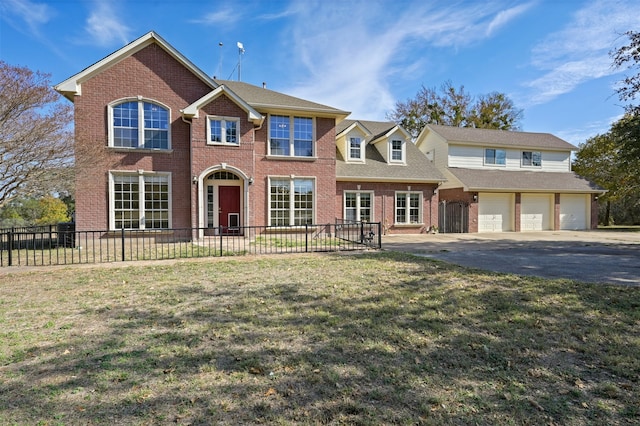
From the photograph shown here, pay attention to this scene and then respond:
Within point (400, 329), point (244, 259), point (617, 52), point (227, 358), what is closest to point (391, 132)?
point (617, 52)

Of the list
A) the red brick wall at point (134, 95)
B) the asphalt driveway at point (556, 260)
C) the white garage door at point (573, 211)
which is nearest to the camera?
the asphalt driveway at point (556, 260)

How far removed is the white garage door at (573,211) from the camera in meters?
25.2

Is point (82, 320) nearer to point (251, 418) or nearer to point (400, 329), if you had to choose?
point (251, 418)

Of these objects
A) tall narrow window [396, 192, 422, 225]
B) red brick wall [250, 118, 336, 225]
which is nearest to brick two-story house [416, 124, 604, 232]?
tall narrow window [396, 192, 422, 225]

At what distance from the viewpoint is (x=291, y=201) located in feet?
58.2

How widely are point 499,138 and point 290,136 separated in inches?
671

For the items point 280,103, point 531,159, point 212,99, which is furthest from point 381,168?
point 531,159

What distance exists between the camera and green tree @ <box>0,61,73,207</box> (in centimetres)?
1127

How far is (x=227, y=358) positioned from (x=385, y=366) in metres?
1.70

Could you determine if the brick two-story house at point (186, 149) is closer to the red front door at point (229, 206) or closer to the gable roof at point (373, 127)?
the red front door at point (229, 206)

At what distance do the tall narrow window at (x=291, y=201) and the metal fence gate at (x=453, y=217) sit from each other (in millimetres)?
9641

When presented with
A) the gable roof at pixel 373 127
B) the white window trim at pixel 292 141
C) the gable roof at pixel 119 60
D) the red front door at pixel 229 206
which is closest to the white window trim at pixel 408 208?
the gable roof at pixel 373 127

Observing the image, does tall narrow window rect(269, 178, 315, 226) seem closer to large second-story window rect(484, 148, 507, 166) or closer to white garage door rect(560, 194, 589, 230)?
large second-story window rect(484, 148, 507, 166)

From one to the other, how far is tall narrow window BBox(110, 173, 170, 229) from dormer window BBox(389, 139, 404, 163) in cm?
1250
